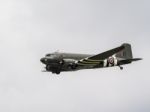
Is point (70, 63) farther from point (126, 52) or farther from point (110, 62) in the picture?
point (126, 52)

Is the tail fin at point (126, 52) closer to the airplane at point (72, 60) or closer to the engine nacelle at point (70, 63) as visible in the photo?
the airplane at point (72, 60)

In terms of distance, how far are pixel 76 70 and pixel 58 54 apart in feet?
10.2

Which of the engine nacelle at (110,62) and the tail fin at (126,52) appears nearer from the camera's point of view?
the engine nacelle at (110,62)

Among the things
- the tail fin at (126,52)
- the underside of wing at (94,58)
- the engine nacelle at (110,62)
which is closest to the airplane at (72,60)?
the underside of wing at (94,58)

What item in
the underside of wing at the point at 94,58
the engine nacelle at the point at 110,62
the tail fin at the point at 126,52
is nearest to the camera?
the underside of wing at the point at 94,58

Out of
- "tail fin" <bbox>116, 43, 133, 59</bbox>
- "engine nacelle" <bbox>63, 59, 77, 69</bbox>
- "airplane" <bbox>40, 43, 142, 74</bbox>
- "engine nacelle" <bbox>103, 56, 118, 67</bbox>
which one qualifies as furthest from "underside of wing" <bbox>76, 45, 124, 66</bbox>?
"tail fin" <bbox>116, 43, 133, 59</bbox>

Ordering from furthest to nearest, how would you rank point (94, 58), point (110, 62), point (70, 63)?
point (110, 62) → point (94, 58) → point (70, 63)

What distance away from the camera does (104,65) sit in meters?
68.4

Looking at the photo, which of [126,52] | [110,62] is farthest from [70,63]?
[126,52]

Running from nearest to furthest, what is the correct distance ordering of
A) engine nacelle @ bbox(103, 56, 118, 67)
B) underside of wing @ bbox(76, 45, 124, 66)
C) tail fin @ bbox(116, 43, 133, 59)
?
underside of wing @ bbox(76, 45, 124, 66) → engine nacelle @ bbox(103, 56, 118, 67) → tail fin @ bbox(116, 43, 133, 59)

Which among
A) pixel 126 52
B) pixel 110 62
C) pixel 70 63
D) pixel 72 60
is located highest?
pixel 126 52

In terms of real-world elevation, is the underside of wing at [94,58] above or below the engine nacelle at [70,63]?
above

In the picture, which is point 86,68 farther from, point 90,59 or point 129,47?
point 129,47

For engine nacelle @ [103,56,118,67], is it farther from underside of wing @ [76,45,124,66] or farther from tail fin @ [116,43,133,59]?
underside of wing @ [76,45,124,66]
